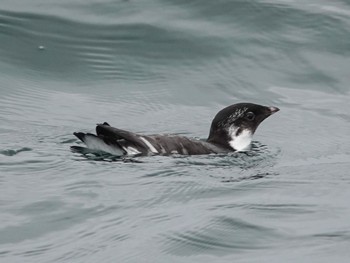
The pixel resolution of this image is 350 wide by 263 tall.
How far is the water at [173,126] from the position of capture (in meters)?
7.52

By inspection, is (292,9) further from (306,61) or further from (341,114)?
(341,114)

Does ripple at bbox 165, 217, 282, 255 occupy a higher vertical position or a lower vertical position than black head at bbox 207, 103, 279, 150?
lower

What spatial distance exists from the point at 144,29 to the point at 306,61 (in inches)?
68.2

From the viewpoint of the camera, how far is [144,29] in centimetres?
1318

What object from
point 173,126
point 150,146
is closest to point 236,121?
point 173,126

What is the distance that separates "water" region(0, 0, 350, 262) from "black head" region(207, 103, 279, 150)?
22cm

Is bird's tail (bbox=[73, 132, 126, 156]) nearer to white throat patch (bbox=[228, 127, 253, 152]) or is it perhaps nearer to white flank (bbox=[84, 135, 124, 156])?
white flank (bbox=[84, 135, 124, 156])

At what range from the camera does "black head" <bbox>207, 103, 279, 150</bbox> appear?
1127cm

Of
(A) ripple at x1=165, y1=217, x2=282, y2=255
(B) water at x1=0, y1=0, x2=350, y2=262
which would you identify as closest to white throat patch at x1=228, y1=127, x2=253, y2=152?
(B) water at x1=0, y1=0, x2=350, y2=262

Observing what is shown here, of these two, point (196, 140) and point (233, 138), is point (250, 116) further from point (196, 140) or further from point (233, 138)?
point (196, 140)

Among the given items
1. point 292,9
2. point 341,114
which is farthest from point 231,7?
point 341,114

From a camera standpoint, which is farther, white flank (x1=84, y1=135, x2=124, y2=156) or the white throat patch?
the white throat patch

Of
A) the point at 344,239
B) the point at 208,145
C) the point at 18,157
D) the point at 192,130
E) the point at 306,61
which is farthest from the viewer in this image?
the point at 306,61

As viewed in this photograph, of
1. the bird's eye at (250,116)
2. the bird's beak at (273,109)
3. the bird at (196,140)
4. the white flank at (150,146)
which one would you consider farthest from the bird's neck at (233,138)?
the white flank at (150,146)
